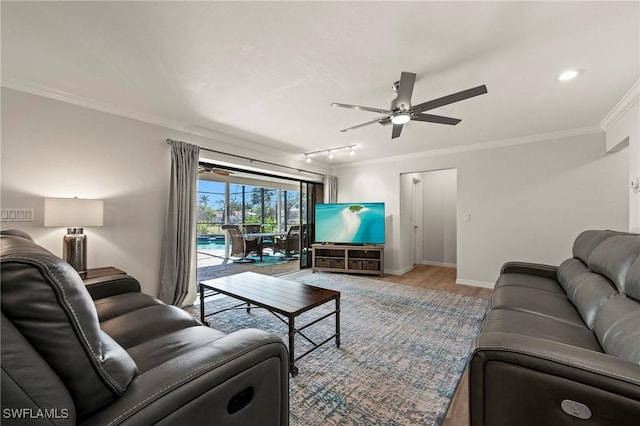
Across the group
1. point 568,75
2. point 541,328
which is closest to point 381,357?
point 541,328

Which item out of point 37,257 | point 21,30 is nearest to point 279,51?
point 21,30

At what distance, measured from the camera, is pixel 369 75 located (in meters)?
2.22

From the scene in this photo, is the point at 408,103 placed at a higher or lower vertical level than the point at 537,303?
higher

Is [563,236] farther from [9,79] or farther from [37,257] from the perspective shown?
[9,79]

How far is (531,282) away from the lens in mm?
2457

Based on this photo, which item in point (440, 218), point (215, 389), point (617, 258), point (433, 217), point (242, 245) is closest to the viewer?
point (215, 389)

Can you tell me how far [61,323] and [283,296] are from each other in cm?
174

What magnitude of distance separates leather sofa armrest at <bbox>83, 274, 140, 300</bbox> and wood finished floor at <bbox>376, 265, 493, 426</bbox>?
242 cm

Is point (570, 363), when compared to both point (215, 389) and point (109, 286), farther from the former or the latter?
point (109, 286)

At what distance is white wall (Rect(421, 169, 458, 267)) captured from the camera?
19.8 feet

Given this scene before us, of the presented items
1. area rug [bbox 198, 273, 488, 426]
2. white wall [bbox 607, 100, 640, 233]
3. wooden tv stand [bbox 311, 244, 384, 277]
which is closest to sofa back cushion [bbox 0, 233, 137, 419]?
area rug [bbox 198, 273, 488, 426]

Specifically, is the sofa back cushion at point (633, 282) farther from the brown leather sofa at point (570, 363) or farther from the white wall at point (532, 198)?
the white wall at point (532, 198)

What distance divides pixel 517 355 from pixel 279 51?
2206 millimetres

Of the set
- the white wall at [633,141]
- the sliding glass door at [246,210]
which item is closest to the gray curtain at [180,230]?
the sliding glass door at [246,210]
